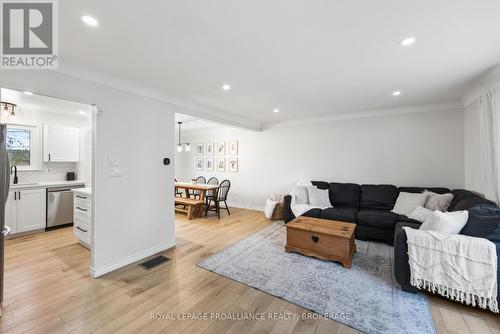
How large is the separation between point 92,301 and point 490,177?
4739mm

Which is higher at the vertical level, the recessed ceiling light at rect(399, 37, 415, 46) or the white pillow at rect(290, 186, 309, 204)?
the recessed ceiling light at rect(399, 37, 415, 46)

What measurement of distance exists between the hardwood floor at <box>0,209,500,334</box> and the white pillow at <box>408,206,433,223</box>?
143cm

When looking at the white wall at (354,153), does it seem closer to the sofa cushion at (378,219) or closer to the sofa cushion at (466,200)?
the sofa cushion at (466,200)

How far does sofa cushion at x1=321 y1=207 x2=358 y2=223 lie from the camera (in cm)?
379

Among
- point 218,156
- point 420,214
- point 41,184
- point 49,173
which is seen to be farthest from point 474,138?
point 49,173

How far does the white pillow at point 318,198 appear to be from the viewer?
439cm

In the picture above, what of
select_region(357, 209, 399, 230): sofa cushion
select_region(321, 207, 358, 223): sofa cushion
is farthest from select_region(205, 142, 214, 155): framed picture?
select_region(357, 209, 399, 230): sofa cushion

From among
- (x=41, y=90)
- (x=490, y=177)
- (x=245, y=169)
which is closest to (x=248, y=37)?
(x=41, y=90)

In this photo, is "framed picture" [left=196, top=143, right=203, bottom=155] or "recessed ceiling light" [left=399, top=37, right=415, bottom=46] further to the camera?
"framed picture" [left=196, top=143, right=203, bottom=155]

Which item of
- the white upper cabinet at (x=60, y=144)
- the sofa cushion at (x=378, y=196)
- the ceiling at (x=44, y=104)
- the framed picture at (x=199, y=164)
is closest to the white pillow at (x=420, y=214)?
the sofa cushion at (x=378, y=196)

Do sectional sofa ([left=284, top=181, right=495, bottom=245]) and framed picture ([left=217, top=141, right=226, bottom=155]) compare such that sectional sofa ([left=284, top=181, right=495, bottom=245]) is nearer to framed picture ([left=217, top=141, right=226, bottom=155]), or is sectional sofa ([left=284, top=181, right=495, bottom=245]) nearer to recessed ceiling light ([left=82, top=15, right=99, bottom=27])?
framed picture ([left=217, top=141, right=226, bottom=155])

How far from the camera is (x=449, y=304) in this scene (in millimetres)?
2078

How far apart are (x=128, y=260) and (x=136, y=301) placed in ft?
3.04

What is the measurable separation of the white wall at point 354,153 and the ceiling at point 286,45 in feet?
3.42
